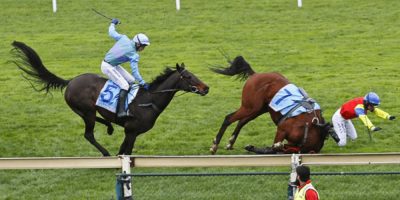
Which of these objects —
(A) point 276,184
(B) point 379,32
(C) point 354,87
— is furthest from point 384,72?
(A) point 276,184

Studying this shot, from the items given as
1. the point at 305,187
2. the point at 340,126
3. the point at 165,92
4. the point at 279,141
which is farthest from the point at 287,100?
the point at 305,187

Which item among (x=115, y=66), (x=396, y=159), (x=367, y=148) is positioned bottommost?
(x=367, y=148)

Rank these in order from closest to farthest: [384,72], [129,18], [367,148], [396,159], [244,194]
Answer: [396,159]
[244,194]
[367,148]
[384,72]
[129,18]

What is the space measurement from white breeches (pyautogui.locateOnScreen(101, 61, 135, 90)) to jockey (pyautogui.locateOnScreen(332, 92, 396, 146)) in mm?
3375

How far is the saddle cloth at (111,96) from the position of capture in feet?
43.5

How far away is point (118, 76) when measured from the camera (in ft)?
44.2

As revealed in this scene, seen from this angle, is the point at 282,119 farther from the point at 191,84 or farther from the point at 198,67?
the point at 198,67

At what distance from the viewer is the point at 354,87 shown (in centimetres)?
1870

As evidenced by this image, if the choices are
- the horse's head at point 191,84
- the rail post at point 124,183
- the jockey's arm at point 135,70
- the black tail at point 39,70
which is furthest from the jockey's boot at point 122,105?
the rail post at point 124,183

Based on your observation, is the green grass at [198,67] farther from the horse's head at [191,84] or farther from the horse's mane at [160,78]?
the horse's mane at [160,78]

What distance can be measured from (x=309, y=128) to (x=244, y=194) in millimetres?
2178

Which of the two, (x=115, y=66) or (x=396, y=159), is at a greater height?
(x=115, y=66)

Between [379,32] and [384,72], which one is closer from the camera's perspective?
[384,72]

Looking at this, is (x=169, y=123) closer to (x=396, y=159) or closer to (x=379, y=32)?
(x=396, y=159)
